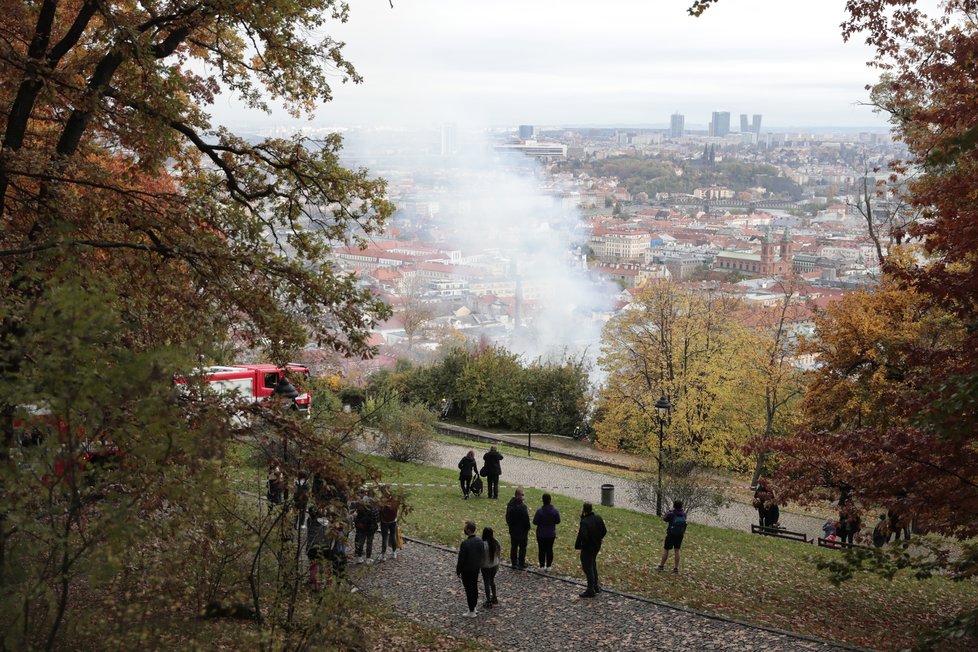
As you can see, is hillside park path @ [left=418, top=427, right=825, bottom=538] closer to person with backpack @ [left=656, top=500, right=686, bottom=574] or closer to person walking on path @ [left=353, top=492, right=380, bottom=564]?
person with backpack @ [left=656, top=500, right=686, bottom=574]

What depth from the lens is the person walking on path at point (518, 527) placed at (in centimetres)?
1175

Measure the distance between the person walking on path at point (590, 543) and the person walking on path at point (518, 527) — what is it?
37.7 inches

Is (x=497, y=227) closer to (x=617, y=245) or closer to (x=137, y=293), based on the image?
(x=617, y=245)

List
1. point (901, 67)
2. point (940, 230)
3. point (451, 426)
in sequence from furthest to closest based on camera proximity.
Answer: point (451, 426) < point (901, 67) < point (940, 230)

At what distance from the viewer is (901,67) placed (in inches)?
636

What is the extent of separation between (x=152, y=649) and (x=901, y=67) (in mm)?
15397

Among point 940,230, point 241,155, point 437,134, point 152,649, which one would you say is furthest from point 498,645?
point 437,134

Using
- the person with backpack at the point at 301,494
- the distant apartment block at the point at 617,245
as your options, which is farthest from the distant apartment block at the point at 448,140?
the person with backpack at the point at 301,494

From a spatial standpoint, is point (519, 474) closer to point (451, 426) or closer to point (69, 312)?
point (451, 426)

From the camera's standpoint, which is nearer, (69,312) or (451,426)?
(69,312)

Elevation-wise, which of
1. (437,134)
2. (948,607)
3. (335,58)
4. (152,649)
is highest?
(437,134)

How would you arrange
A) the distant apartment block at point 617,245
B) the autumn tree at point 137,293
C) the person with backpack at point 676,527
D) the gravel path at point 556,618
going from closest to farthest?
the autumn tree at point 137,293, the gravel path at point 556,618, the person with backpack at point 676,527, the distant apartment block at point 617,245

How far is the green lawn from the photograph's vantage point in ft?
35.9

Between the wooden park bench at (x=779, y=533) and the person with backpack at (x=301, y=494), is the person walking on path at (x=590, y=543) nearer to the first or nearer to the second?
the person with backpack at (x=301, y=494)
